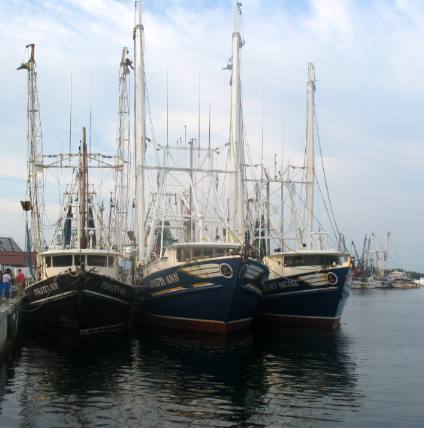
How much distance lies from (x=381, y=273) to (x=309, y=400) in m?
154

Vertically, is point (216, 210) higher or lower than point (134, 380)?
higher

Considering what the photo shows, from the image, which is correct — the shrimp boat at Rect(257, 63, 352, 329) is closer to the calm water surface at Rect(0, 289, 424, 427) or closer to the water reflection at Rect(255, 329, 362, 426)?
the water reflection at Rect(255, 329, 362, 426)

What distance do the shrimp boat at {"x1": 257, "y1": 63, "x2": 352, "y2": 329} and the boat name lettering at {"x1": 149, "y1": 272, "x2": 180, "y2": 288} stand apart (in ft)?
23.5

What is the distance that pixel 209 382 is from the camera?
2100 cm

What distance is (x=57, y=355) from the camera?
26281mm

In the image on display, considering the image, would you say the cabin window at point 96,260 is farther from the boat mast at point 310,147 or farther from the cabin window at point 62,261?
the boat mast at point 310,147

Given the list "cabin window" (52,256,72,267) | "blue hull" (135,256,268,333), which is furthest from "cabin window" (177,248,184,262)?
"cabin window" (52,256,72,267)

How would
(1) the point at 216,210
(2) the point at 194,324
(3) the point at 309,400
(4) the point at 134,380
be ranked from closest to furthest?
(3) the point at 309,400, (4) the point at 134,380, (2) the point at 194,324, (1) the point at 216,210

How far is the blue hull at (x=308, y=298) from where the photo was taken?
36.6 m

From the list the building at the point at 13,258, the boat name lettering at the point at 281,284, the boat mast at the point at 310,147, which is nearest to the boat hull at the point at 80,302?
the boat name lettering at the point at 281,284

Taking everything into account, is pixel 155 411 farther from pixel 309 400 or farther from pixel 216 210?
pixel 216 210

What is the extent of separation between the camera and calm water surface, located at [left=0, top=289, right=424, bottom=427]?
55.2ft

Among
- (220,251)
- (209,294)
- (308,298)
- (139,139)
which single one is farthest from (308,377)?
(139,139)

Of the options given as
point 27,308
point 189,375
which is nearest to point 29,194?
point 27,308
